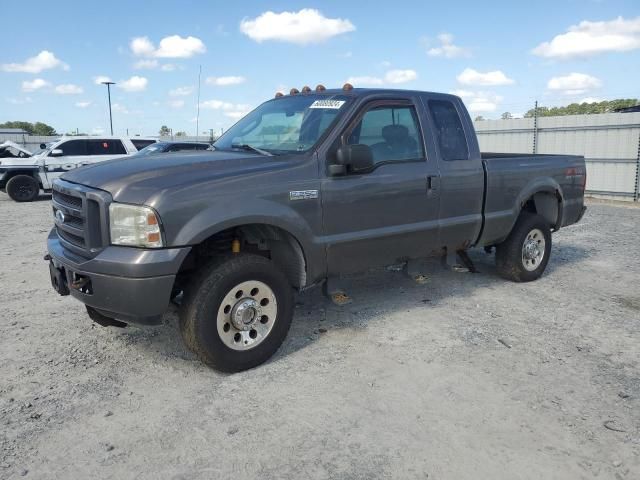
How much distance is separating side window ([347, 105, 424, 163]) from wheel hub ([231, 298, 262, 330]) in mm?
1489

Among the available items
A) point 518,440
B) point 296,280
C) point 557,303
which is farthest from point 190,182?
point 557,303

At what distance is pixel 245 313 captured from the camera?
3748 mm

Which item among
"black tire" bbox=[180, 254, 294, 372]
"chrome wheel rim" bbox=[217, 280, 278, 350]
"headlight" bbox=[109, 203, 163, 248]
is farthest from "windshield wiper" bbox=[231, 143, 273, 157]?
"headlight" bbox=[109, 203, 163, 248]

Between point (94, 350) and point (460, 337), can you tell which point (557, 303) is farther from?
point (94, 350)

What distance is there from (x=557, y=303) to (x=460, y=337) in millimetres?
1527

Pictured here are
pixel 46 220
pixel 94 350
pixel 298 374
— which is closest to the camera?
pixel 298 374

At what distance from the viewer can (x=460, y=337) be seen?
4426mm

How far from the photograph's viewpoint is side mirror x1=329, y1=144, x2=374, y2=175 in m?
3.95

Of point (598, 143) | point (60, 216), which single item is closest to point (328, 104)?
point (60, 216)

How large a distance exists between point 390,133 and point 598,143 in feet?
41.6

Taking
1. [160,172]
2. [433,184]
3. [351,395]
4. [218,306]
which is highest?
[160,172]

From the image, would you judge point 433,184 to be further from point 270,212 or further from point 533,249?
point 533,249

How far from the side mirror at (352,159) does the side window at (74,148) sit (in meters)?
13.8

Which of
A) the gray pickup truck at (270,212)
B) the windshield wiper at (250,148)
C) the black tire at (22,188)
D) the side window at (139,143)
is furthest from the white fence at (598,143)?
the black tire at (22,188)
